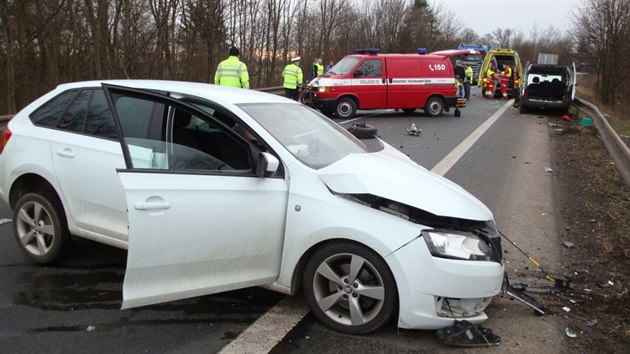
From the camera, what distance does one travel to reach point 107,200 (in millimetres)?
3721

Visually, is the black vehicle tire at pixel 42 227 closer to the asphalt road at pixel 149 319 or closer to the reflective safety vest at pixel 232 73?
the asphalt road at pixel 149 319

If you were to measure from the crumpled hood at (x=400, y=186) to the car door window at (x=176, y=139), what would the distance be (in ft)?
2.13

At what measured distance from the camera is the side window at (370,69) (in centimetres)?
1608

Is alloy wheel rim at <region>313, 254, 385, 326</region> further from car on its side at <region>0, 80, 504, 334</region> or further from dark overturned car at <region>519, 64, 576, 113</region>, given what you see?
dark overturned car at <region>519, 64, 576, 113</region>

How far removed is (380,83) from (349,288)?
13799 mm

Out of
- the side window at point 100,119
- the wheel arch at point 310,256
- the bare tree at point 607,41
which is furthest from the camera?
the bare tree at point 607,41

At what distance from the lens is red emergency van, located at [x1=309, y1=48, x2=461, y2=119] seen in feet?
52.4

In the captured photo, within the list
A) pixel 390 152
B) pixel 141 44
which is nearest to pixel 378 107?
pixel 141 44

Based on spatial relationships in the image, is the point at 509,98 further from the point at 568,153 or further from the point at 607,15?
the point at 568,153

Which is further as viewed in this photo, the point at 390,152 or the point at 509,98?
the point at 509,98

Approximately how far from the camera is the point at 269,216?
3.22m

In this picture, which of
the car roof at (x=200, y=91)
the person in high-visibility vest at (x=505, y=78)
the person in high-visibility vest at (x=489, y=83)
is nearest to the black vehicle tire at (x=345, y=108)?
the car roof at (x=200, y=91)

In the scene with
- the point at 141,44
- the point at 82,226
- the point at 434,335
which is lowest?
the point at 434,335

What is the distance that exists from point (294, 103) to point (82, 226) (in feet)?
6.72
